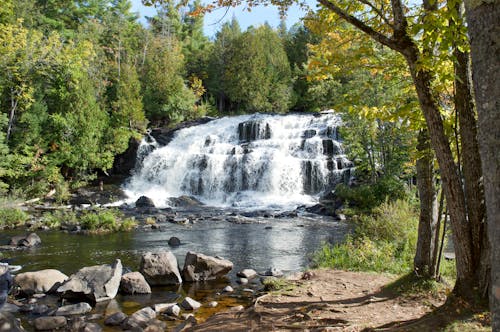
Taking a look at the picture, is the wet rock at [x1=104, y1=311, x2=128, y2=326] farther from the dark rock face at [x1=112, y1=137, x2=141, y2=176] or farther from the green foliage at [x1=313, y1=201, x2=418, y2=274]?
the dark rock face at [x1=112, y1=137, x2=141, y2=176]

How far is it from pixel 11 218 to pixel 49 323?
1122 centimetres

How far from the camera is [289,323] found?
5.07 metres

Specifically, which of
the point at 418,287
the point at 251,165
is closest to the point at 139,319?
the point at 418,287

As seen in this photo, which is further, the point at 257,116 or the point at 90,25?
the point at 90,25

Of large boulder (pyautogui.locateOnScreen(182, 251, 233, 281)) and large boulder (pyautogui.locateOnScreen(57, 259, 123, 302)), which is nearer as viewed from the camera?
large boulder (pyautogui.locateOnScreen(57, 259, 123, 302))

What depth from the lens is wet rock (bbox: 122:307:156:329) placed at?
6074 millimetres

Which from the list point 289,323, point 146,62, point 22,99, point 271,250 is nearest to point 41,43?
point 22,99

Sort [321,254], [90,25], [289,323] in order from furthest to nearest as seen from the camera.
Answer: [90,25]
[321,254]
[289,323]

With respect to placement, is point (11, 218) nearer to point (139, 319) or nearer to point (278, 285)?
point (139, 319)

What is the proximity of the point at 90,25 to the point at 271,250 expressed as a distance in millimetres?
30833

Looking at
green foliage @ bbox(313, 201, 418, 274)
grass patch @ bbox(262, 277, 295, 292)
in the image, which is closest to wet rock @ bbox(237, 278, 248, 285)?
grass patch @ bbox(262, 277, 295, 292)

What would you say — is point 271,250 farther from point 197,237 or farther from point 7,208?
point 7,208

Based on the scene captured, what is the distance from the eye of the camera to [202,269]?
8.80 meters

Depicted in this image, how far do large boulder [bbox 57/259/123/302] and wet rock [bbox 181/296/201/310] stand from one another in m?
1.37
